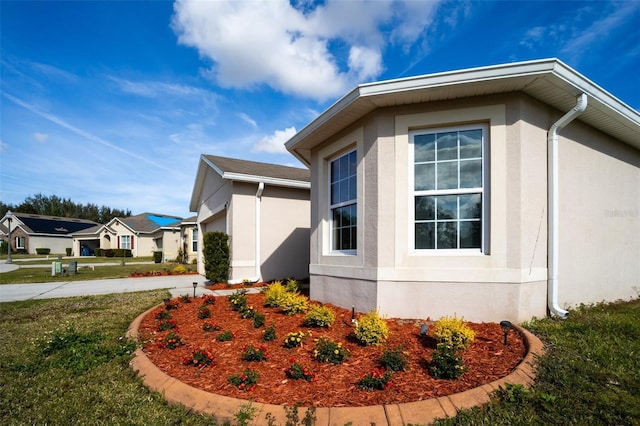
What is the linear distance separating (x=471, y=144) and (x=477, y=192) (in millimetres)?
820

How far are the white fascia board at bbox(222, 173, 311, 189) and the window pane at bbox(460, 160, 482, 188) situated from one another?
7001mm

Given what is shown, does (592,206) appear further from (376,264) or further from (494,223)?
(376,264)

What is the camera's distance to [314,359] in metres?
3.83

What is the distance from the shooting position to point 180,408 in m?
2.86

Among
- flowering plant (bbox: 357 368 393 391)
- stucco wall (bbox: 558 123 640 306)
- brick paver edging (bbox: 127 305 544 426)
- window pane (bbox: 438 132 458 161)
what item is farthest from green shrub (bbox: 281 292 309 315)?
stucco wall (bbox: 558 123 640 306)

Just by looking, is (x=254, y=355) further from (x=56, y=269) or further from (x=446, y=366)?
(x=56, y=269)

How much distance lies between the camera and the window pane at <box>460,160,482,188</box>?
5.18 meters

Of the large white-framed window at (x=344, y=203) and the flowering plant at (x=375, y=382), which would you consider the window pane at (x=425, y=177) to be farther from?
the flowering plant at (x=375, y=382)

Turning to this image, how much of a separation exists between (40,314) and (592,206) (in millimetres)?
11817

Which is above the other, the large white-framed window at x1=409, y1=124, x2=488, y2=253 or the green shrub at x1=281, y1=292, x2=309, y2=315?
the large white-framed window at x1=409, y1=124, x2=488, y2=253

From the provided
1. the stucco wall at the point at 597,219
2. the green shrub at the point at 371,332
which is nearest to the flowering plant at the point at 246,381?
the green shrub at the point at 371,332

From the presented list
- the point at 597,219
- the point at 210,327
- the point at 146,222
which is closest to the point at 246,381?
the point at 210,327

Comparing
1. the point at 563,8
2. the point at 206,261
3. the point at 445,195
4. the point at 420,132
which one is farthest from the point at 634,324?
the point at 206,261

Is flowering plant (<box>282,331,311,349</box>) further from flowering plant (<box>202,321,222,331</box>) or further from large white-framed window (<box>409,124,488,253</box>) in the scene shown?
large white-framed window (<box>409,124,488,253</box>)
